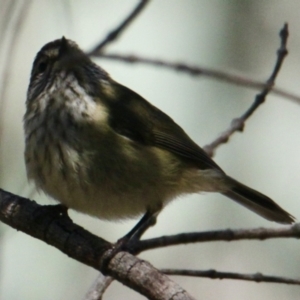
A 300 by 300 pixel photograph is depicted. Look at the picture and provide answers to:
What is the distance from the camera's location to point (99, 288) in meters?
3.65

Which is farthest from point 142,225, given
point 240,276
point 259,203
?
point 240,276

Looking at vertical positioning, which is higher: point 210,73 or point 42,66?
point 42,66

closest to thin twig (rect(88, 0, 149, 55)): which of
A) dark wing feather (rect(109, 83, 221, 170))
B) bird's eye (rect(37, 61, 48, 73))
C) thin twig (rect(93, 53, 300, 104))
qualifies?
thin twig (rect(93, 53, 300, 104))

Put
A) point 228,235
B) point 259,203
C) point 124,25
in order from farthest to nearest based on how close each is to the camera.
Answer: point 259,203 < point 228,235 < point 124,25

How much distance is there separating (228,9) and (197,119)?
40.1 inches

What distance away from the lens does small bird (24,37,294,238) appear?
402cm

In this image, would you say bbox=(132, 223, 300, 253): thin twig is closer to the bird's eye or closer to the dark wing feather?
the dark wing feather

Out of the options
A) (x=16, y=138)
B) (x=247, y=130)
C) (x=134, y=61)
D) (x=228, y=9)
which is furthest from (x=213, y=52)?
(x=134, y=61)

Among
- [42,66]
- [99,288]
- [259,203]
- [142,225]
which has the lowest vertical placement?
[99,288]

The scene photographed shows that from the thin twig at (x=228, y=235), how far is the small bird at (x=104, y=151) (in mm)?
658

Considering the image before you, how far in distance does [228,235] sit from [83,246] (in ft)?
2.32

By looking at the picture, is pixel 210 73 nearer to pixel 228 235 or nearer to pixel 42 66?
pixel 228 235

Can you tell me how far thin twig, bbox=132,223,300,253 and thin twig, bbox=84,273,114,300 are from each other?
0.32 metres

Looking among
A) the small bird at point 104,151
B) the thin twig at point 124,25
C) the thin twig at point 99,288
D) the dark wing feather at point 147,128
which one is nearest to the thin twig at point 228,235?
the thin twig at point 99,288
